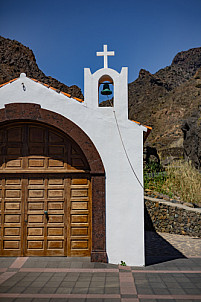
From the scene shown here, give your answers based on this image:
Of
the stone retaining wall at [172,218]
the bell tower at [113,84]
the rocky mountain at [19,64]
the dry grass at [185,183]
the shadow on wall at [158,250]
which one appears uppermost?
the rocky mountain at [19,64]

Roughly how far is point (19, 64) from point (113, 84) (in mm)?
24048

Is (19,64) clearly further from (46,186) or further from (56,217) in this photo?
(56,217)

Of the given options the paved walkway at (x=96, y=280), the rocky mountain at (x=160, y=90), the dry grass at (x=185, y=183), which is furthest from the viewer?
the rocky mountain at (x=160, y=90)

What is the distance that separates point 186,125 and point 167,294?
19079 mm

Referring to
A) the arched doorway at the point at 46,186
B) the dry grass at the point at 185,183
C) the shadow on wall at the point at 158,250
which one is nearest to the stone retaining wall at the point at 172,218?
the shadow on wall at the point at 158,250

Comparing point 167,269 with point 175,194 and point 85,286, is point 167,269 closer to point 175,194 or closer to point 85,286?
point 85,286

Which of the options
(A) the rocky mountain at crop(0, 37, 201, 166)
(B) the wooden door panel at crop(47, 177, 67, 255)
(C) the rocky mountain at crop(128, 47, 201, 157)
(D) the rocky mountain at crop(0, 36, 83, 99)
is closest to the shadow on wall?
(B) the wooden door panel at crop(47, 177, 67, 255)

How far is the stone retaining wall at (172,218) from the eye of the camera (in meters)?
10.6

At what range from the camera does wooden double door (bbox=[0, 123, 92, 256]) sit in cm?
694

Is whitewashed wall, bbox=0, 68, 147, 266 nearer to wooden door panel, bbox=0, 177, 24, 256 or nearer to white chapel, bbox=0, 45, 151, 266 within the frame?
white chapel, bbox=0, 45, 151, 266

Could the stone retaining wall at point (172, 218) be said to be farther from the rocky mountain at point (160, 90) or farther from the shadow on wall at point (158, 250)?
the rocky mountain at point (160, 90)

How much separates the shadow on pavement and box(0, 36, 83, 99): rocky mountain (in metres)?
21.4

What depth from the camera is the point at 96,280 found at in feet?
18.6

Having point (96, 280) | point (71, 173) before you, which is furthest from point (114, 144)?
point (96, 280)
